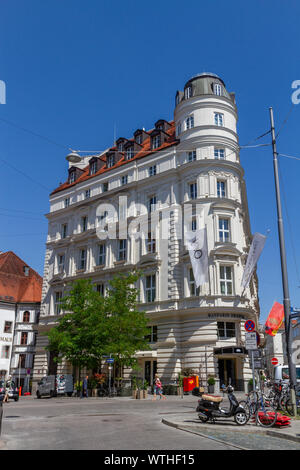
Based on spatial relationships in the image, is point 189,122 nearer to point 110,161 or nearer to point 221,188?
point 221,188

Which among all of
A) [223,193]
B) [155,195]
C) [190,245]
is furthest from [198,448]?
[155,195]

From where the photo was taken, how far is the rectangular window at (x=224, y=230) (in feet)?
122

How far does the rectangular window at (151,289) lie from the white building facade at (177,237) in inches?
3.6

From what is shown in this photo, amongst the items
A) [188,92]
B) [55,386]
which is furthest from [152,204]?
[55,386]

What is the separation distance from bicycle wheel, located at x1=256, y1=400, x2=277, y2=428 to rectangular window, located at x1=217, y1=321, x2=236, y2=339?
21.8m

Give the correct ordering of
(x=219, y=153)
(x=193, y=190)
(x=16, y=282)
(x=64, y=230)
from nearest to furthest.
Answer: (x=193, y=190) → (x=219, y=153) → (x=64, y=230) → (x=16, y=282)

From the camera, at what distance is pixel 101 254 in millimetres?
45562

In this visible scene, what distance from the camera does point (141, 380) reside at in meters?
34.8

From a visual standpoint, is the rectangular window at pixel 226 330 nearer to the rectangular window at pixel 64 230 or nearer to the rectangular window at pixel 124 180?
the rectangular window at pixel 124 180

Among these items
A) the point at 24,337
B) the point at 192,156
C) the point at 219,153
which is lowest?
the point at 24,337

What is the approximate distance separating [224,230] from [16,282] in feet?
115

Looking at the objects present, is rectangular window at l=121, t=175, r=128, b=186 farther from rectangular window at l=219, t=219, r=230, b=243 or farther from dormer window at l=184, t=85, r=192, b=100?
rectangular window at l=219, t=219, r=230, b=243

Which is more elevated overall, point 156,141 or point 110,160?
point 110,160

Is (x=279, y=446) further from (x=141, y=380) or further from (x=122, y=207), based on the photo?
(x=122, y=207)
